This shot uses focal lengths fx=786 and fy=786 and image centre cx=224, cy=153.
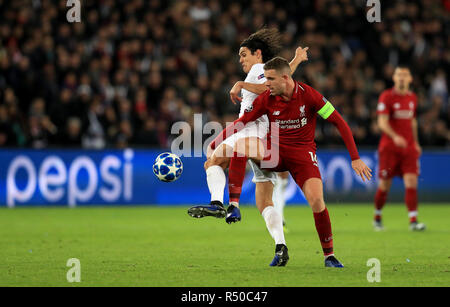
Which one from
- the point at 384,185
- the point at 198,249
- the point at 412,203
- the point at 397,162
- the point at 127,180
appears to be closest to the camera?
the point at 198,249

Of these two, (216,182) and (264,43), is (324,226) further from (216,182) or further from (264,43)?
(264,43)

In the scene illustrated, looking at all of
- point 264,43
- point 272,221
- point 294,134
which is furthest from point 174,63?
point 294,134

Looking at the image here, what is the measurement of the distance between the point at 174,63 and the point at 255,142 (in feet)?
36.1

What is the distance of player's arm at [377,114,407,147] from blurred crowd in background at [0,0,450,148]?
531cm

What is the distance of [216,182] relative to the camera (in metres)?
7.68

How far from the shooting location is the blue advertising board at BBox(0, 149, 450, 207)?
52.6 feet

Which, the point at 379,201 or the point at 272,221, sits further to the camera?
the point at 379,201

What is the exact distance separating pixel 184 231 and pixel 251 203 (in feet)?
17.5

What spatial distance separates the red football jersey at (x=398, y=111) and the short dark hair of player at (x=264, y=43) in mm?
4587

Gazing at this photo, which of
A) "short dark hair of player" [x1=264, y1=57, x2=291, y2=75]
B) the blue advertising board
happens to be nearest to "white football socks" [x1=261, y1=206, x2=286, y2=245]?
"short dark hair of player" [x1=264, y1=57, x2=291, y2=75]

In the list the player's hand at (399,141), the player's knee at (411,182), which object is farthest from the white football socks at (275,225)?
the player's knee at (411,182)

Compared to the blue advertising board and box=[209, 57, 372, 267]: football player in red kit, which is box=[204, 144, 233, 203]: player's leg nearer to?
box=[209, 57, 372, 267]: football player in red kit
